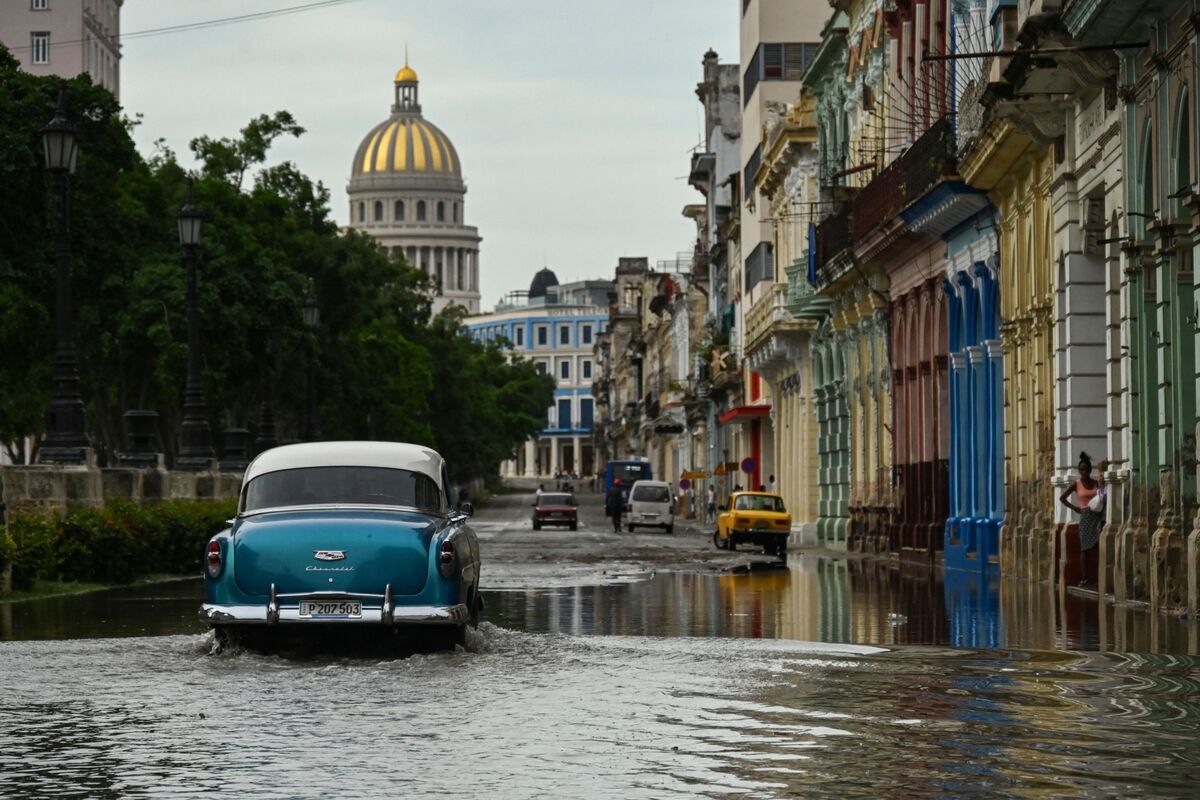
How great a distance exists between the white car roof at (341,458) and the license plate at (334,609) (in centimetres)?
181

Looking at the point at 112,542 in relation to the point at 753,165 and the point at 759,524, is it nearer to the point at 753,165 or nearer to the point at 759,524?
the point at 759,524

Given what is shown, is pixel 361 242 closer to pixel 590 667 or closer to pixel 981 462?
pixel 981 462

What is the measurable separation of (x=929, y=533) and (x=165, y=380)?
63.1ft

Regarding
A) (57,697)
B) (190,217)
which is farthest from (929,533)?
(57,697)

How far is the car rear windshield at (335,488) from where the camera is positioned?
A: 17297 millimetres

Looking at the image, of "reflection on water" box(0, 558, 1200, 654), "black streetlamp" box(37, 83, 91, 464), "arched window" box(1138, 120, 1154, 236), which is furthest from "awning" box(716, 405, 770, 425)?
"arched window" box(1138, 120, 1154, 236)

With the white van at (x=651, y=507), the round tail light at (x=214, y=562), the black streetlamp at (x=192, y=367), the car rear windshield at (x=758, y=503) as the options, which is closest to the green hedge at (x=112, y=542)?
the black streetlamp at (x=192, y=367)

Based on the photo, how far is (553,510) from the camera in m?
77.8

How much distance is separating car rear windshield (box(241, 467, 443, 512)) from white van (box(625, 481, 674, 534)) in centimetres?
5706

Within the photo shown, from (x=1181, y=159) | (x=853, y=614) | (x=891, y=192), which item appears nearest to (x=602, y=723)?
(x=853, y=614)

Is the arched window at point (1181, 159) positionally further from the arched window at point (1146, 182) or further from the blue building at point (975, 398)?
the blue building at point (975, 398)

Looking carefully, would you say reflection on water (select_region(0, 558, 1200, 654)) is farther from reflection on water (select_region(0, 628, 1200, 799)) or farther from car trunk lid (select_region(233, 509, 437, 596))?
car trunk lid (select_region(233, 509, 437, 596))

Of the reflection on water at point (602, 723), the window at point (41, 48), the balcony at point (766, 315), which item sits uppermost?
the window at point (41, 48)

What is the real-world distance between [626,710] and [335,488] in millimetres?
5282
